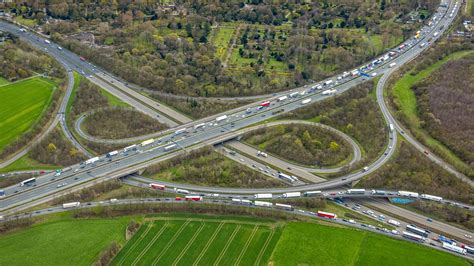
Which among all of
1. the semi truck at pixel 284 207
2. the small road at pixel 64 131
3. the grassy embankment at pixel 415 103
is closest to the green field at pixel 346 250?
the semi truck at pixel 284 207

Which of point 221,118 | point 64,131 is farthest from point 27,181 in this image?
point 221,118

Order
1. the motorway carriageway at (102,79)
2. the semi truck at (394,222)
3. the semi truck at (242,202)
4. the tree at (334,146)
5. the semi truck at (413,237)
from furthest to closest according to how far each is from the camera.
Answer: the motorway carriageway at (102,79) < the tree at (334,146) < the semi truck at (242,202) < the semi truck at (394,222) < the semi truck at (413,237)

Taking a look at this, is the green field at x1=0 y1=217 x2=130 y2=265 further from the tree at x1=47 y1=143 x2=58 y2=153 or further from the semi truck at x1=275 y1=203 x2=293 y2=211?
the semi truck at x1=275 y1=203 x2=293 y2=211

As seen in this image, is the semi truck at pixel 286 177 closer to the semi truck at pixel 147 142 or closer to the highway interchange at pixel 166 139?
the highway interchange at pixel 166 139

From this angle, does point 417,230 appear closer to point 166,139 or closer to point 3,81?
point 166,139

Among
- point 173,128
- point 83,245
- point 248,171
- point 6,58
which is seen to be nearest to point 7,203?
point 83,245

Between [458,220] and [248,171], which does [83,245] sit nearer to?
[248,171]

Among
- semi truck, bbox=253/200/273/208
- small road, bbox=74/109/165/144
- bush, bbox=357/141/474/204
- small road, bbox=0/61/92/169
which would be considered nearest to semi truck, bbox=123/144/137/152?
small road, bbox=74/109/165/144
